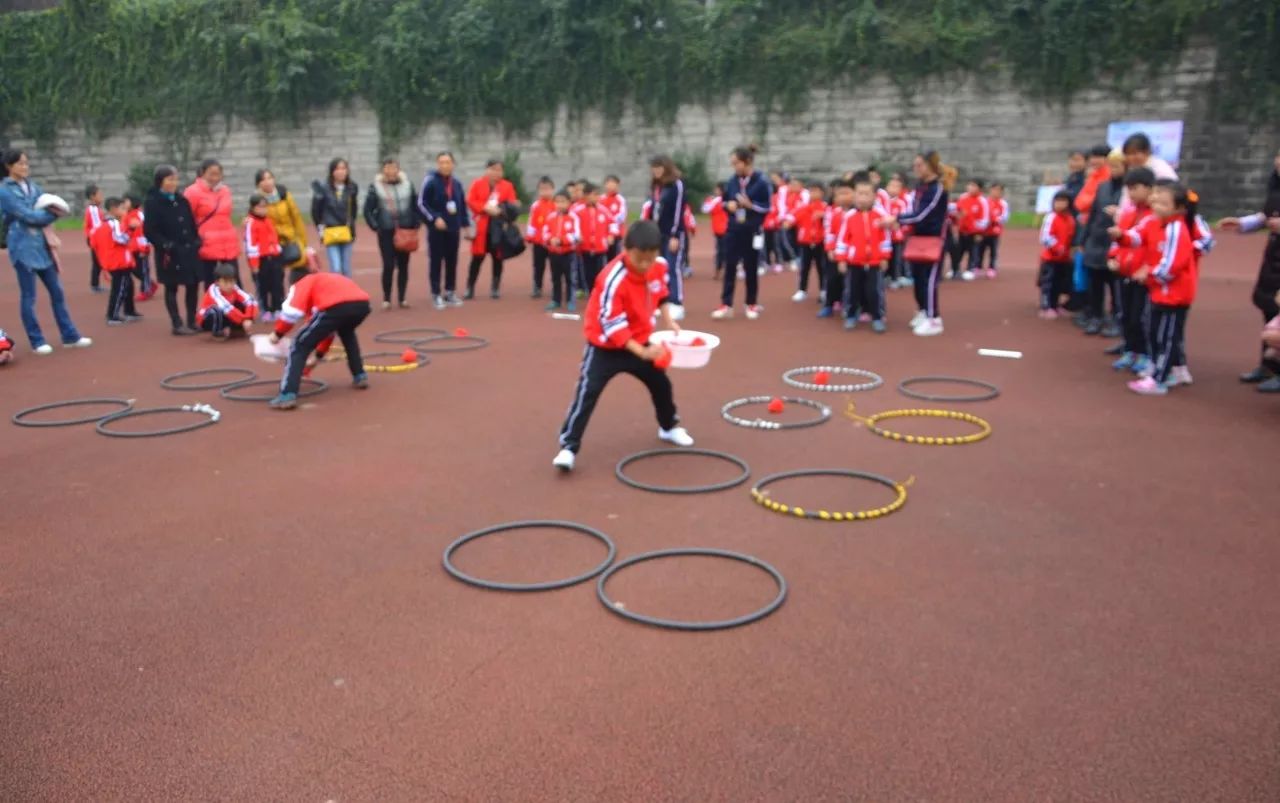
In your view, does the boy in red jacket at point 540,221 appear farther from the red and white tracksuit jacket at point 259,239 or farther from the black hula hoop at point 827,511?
the black hula hoop at point 827,511

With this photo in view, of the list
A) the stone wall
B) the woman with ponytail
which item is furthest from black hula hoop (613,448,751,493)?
the stone wall

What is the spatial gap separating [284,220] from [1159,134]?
20567mm

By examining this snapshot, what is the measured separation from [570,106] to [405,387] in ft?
73.1

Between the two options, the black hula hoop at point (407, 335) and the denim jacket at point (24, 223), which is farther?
the black hula hoop at point (407, 335)

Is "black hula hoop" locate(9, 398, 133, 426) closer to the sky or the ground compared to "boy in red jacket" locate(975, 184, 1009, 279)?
closer to the ground

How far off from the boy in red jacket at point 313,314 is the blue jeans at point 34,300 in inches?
163

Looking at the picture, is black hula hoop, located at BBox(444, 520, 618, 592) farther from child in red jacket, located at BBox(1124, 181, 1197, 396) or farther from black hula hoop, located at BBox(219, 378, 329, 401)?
child in red jacket, located at BBox(1124, 181, 1197, 396)

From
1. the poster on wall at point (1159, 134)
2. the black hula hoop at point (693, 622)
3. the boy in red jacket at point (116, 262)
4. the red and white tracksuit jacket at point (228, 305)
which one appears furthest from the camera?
the poster on wall at point (1159, 134)

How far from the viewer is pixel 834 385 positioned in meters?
9.20

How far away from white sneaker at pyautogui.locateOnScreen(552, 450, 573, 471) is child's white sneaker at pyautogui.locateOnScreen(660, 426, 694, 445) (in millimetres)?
941

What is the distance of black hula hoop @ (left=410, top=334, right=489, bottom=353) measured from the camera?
11.2 metres

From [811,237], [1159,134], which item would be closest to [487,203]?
[811,237]

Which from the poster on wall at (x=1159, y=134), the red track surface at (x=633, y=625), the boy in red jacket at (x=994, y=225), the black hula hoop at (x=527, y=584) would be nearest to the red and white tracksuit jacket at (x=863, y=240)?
the red track surface at (x=633, y=625)

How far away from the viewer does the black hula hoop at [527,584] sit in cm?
489
